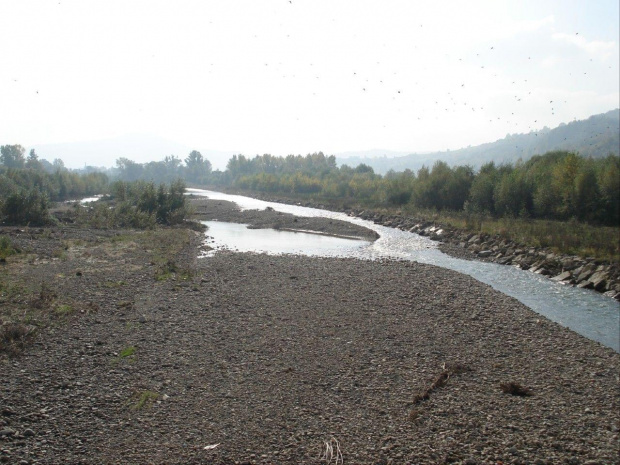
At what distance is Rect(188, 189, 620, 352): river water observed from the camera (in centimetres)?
1731

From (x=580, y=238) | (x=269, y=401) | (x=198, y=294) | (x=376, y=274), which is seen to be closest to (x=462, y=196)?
(x=580, y=238)

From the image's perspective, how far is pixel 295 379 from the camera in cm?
1060

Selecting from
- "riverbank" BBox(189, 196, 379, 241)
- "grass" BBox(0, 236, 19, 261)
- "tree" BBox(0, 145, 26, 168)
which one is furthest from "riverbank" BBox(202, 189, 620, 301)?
"tree" BBox(0, 145, 26, 168)

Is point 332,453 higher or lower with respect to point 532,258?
lower

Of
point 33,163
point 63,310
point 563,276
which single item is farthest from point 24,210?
point 33,163

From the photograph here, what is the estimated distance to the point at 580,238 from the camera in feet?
97.7

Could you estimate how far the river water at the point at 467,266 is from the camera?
17312 mm

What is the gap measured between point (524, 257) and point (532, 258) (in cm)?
62

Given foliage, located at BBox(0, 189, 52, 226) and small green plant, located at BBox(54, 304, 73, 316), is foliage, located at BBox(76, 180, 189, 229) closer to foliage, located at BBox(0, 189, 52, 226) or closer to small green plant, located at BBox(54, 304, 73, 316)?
foliage, located at BBox(0, 189, 52, 226)

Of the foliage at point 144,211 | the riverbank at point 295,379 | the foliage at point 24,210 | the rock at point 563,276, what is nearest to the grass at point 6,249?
the riverbank at point 295,379

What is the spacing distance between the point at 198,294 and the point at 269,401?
959 centimetres

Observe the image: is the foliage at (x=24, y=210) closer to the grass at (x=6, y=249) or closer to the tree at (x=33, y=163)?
the grass at (x=6, y=249)

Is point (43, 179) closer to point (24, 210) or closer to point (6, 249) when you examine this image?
point (24, 210)

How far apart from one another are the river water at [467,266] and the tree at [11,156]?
326 ft
